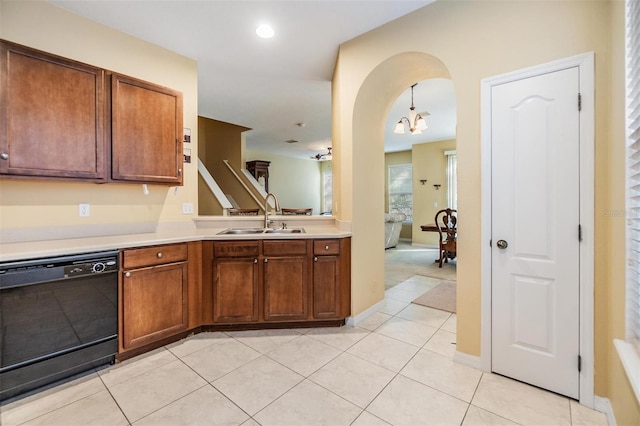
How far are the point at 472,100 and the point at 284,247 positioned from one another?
6.32 ft

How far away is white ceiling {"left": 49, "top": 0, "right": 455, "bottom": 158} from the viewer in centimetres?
225

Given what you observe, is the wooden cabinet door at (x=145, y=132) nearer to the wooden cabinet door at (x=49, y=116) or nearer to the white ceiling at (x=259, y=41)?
the wooden cabinet door at (x=49, y=116)

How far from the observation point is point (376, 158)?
3.10 m

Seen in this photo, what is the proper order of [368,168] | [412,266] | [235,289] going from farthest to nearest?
[412,266] → [368,168] → [235,289]

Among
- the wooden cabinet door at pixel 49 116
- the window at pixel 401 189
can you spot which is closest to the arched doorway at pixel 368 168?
the wooden cabinet door at pixel 49 116

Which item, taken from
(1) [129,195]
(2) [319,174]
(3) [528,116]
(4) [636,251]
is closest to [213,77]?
(1) [129,195]

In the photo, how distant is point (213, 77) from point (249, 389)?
3422mm

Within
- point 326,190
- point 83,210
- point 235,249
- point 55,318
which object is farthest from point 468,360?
point 326,190

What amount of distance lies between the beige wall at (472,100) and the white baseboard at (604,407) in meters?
0.04

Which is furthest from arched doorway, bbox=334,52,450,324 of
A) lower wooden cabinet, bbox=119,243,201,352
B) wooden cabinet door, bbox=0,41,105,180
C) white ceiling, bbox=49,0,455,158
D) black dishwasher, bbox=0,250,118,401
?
wooden cabinet door, bbox=0,41,105,180

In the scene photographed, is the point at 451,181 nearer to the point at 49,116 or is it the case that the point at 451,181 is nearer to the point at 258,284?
the point at 258,284

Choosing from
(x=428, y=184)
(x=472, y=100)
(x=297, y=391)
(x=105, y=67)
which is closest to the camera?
(x=297, y=391)

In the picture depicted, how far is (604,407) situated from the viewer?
5.16 feet

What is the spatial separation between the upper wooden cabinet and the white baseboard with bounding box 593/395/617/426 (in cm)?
348
